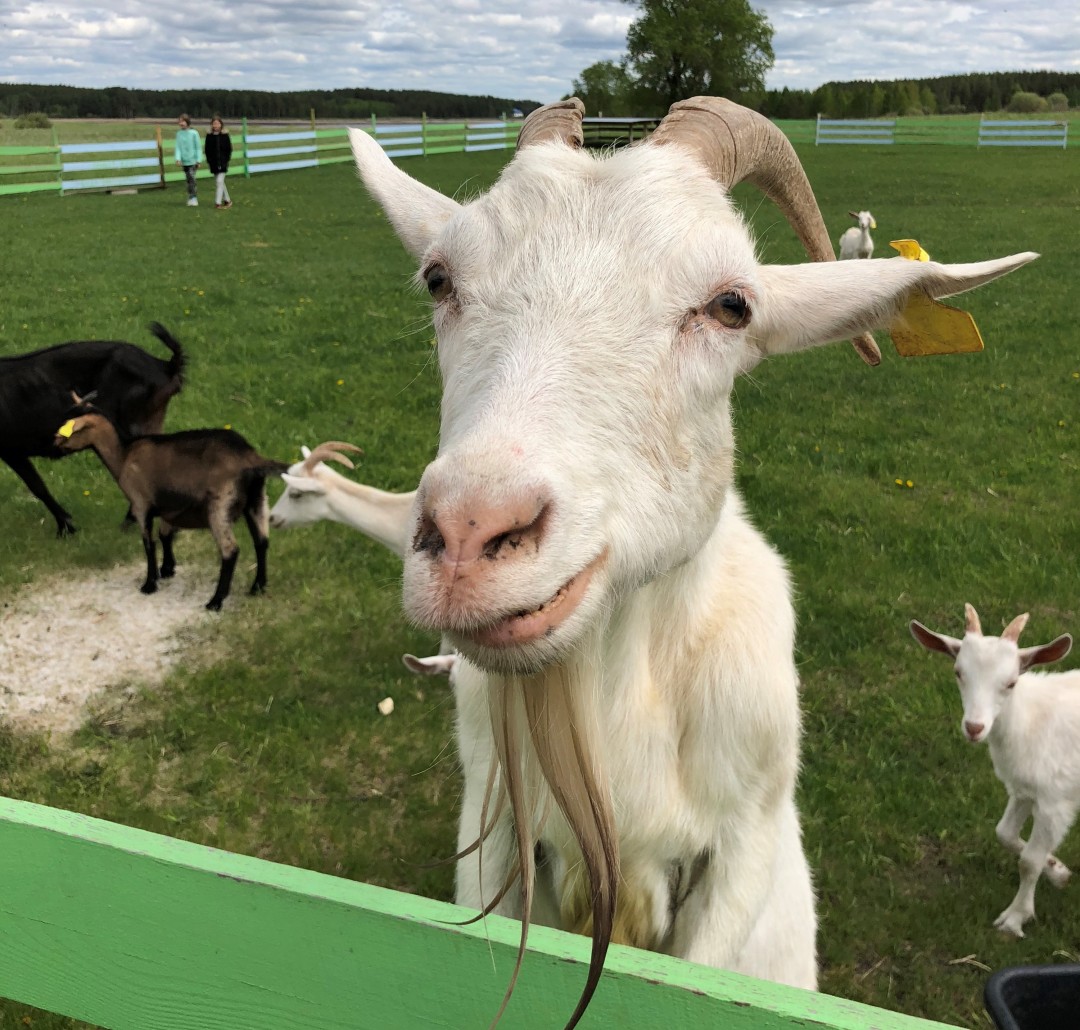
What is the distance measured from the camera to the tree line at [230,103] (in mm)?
67625

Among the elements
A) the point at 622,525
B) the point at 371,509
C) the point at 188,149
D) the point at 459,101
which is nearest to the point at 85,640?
the point at 371,509

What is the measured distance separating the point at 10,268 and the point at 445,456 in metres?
14.9

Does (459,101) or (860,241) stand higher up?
(459,101)

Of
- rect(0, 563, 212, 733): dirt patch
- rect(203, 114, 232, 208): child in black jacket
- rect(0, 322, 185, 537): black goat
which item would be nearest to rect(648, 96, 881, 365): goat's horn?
rect(0, 563, 212, 733): dirt patch

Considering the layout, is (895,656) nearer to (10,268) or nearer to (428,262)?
(428,262)

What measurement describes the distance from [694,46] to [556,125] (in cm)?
6217

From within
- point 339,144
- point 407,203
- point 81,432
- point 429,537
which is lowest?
point 81,432

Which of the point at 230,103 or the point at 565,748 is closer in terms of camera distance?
the point at 565,748

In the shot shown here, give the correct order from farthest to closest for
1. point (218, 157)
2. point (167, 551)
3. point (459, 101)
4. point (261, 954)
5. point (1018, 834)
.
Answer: point (459, 101) → point (218, 157) → point (167, 551) → point (1018, 834) → point (261, 954)

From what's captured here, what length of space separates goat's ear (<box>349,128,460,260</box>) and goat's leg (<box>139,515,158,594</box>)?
129 inches

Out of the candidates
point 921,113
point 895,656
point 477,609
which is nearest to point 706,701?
point 477,609

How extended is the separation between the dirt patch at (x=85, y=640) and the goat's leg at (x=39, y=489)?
0.59m

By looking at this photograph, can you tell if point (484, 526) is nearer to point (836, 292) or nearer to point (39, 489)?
point (836, 292)

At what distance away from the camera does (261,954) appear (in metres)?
1.21
